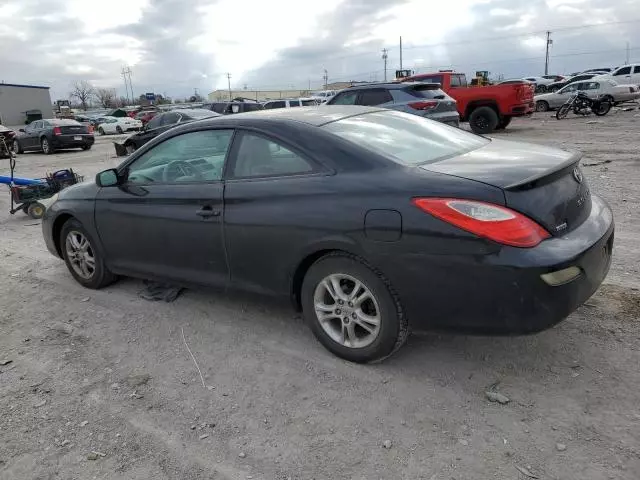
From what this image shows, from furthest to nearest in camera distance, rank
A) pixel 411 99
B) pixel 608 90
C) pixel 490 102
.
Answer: pixel 608 90
pixel 490 102
pixel 411 99

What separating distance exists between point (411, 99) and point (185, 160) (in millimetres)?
9309

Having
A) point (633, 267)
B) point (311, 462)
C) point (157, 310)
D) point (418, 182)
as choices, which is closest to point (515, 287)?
point (418, 182)

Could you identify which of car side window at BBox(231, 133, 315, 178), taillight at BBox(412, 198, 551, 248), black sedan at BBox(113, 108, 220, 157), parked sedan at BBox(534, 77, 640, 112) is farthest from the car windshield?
parked sedan at BBox(534, 77, 640, 112)

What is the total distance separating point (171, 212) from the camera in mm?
3814

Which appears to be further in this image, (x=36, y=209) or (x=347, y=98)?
Result: (x=347, y=98)

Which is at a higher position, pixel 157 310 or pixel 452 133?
pixel 452 133

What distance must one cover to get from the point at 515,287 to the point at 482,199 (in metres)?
0.46

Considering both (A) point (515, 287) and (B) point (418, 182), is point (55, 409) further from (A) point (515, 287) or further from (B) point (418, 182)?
(A) point (515, 287)

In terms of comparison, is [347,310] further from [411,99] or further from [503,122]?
[503,122]

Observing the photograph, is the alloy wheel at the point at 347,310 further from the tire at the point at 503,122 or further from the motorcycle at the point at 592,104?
the motorcycle at the point at 592,104

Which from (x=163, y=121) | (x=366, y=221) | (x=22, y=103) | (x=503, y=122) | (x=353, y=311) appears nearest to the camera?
(x=366, y=221)

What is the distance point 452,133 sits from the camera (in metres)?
3.92

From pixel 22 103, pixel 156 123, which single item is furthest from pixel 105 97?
pixel 156 123

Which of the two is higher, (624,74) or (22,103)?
(22,103)
